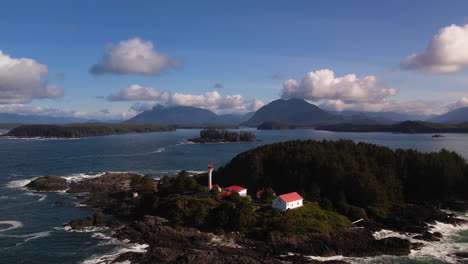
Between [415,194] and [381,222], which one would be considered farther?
[415,194]

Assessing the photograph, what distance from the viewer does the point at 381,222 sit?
151 ft

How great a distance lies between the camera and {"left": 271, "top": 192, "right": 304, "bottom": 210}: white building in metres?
45.5

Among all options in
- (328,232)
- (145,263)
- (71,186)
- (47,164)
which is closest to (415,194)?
(328,232)

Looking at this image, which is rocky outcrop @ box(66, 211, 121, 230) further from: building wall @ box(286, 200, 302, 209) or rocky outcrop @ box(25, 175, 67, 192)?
rocky outcrop @ box(25, 175, 67, 192)

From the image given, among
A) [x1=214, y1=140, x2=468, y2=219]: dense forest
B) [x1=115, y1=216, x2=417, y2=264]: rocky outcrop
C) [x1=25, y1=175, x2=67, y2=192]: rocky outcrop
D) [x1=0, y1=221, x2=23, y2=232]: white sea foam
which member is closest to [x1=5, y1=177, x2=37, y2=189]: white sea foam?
[x1=25, y1=175, x2=67, y2=192]: rocky outcrop

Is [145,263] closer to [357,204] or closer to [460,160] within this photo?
[357,204]

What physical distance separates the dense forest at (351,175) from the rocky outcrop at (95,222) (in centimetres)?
2314

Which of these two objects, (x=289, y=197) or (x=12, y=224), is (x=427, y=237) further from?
(x=12, y=224)

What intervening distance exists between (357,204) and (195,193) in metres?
25.1

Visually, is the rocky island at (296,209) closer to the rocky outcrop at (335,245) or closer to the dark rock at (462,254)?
the rocky outcrop at (335,245)

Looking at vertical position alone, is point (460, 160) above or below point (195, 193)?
above

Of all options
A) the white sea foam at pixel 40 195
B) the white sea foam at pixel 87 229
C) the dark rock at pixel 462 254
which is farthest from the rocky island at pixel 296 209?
the white sea foam at pixel 40 195

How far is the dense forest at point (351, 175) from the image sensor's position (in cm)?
5222

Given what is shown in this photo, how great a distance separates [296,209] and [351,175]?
14189 millimetres
